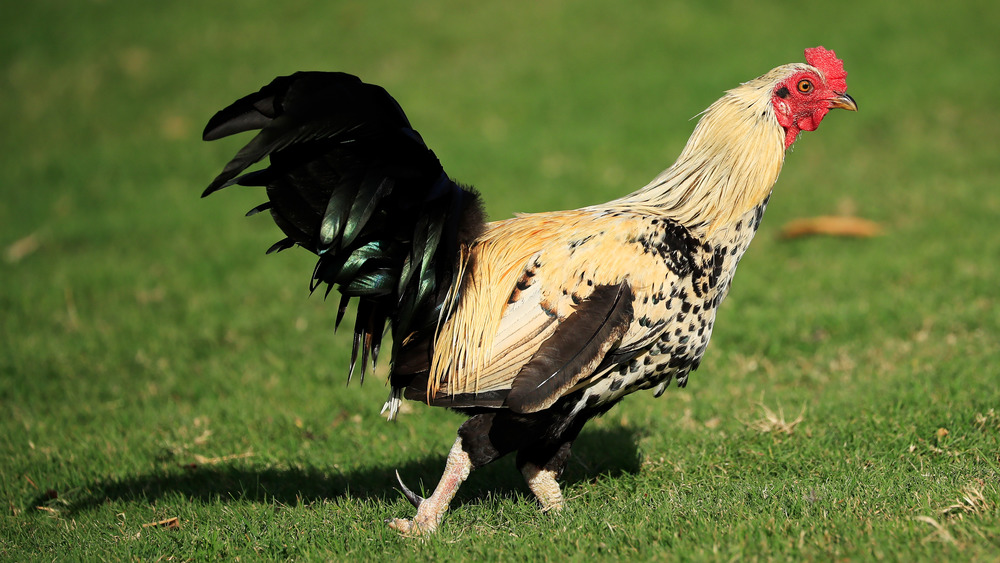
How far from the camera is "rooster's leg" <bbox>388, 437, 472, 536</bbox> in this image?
424 cm

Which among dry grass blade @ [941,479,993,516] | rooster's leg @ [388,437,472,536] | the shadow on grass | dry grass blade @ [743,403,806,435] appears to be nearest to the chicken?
rooster's leg @ [388,437,472,536]

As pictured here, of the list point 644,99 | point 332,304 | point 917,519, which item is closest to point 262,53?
point 644,99

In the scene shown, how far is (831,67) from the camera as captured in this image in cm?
463

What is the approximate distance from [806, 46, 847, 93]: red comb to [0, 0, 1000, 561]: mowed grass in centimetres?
196

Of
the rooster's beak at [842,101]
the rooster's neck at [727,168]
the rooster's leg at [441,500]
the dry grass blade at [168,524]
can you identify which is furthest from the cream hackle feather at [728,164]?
the dry grass blade at [168,524]

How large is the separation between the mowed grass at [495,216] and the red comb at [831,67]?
1.96 meters

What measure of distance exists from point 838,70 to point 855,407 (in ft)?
6.94

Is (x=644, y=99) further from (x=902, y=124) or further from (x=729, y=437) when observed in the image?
(x=729, y=437)

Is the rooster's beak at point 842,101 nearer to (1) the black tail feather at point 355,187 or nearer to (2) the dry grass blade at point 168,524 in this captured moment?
(1) the black tail feather at point 355,187

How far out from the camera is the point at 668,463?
512 centimetres

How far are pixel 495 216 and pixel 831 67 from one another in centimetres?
570

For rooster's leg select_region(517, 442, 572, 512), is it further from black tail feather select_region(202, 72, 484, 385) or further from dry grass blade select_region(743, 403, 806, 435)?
dry grass blade select_region(743, 403, 806, 435)

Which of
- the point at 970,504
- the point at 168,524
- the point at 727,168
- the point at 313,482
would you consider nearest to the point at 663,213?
the point at 727,168

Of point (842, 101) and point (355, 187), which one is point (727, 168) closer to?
point (842, 101)
